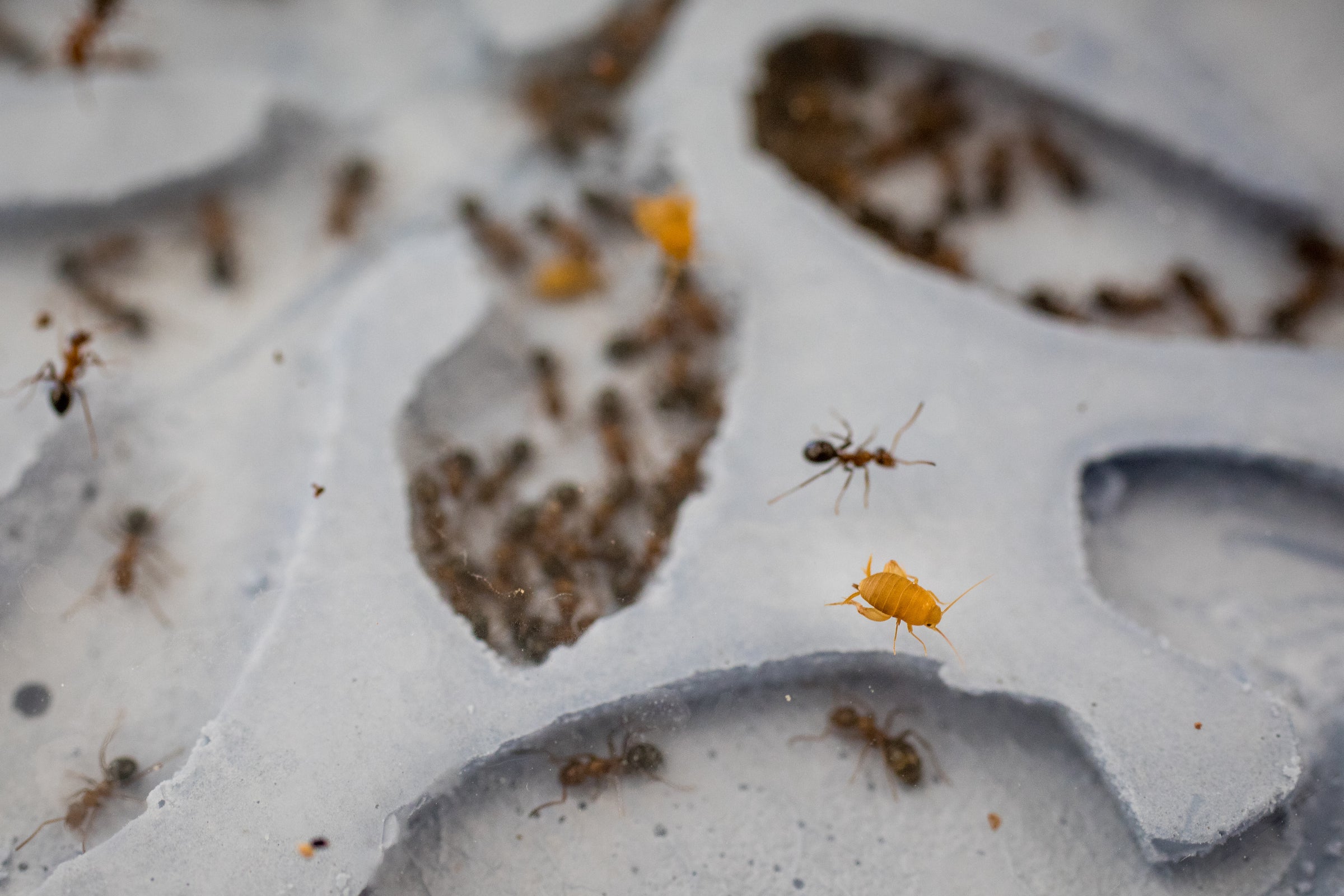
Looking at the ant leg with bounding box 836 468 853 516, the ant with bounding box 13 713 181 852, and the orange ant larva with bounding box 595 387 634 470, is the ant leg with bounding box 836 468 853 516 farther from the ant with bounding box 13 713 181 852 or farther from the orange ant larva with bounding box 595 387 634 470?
the ant with bounding box 13 713 181 852

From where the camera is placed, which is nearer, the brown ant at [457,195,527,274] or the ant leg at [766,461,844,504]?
the ant leg at [766,461,844,504]

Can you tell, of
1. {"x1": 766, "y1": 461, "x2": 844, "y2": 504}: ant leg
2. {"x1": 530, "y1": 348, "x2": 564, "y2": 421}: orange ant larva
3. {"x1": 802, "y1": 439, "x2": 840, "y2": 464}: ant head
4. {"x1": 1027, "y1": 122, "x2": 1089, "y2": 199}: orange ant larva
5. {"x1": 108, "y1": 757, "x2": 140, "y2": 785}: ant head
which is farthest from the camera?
{"x1": 1027, "y1": 122, "x2": 1089, "y2": 199}: orange ant larva

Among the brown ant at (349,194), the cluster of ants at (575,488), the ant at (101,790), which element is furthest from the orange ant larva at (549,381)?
the ant at (101,790)

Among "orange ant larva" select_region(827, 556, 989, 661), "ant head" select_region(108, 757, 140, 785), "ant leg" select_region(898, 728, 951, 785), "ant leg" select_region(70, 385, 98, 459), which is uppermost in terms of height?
"ant leg" select_region(70, 385, 98, 459)

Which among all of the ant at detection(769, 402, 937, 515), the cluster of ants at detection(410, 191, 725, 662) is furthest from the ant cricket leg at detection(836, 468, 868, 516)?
the cluster of ants at detection(410, 191, 725, 662)

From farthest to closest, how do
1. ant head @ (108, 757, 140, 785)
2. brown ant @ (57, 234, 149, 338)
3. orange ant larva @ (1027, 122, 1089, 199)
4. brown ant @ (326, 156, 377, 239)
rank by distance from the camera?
orange ant larva @ (1027, 122, 1089, 199)
brown ant @ (326, 156, 377, 239)
brown ant @ (57, 234, 149, 338)
ant head @ (108, 757, 140, 785)

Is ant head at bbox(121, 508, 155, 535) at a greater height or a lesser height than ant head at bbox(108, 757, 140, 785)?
greater

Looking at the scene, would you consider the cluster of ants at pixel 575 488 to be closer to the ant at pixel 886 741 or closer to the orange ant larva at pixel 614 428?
the orange ant larva at pixel 614 428
